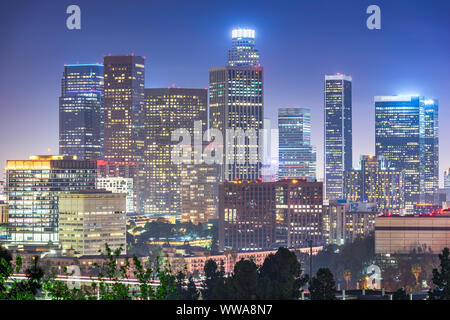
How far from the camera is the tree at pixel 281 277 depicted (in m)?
58.3

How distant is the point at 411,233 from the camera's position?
460ft

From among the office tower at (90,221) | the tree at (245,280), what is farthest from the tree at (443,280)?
the office tower at (90,221)

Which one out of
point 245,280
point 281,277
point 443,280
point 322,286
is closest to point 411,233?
point 443,280

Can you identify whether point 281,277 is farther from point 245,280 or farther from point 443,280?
point 443,280

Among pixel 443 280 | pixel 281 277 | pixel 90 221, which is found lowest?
pixel 90 221

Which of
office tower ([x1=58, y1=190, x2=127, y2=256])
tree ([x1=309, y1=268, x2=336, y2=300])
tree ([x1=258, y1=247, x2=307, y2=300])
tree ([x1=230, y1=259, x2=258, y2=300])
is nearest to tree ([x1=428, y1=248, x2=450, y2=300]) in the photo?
tree ([x1=309, y1=268, x2=336, y2=300])

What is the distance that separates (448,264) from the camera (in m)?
65.1

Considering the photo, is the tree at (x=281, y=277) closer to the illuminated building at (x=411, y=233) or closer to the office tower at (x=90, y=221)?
the illuminated building at (x=411, y=233)

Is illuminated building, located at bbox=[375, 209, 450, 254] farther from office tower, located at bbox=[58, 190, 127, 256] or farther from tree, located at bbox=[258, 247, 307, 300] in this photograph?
tree, located at bbox=[258, 247, 307, 300]

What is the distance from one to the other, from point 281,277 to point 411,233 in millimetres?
80780
